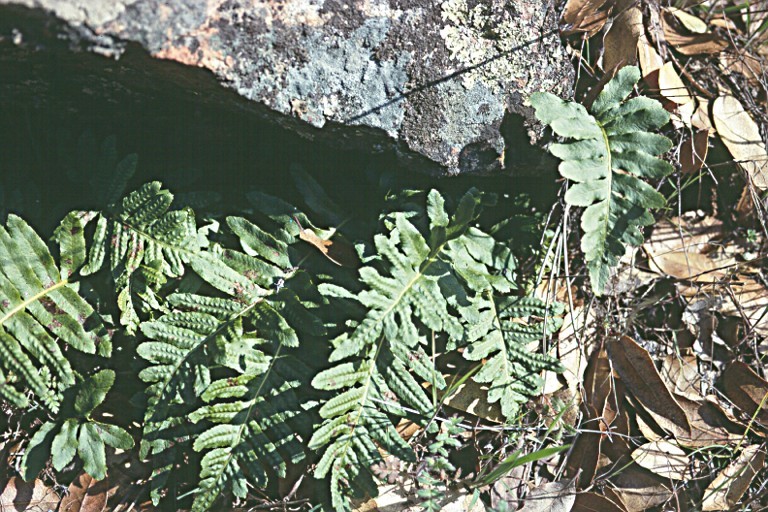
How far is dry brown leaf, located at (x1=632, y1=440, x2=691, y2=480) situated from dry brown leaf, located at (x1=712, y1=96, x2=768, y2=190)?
4.04 feet

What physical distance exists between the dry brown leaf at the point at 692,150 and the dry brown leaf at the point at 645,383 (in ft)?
2.56

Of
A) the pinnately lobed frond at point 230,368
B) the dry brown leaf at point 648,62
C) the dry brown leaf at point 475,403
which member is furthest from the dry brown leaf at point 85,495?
the dry brown leaf at point 648,62

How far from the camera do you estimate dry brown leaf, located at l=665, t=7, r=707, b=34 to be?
124 inches

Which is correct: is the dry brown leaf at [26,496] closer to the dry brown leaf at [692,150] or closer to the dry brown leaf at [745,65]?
the dry brown leaf at [692,150]

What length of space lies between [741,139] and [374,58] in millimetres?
1792

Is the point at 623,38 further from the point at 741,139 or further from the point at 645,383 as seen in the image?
the point at 645,383

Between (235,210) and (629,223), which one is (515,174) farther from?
(235,210)

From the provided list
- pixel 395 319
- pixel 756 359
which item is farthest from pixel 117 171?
pixel 756 359

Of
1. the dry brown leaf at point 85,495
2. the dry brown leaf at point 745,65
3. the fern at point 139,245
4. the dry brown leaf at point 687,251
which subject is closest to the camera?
the fern at point 139,245

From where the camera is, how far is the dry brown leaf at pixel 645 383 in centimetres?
283

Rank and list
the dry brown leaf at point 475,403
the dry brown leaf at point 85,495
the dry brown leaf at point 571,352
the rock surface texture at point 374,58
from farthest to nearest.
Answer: the dry brown leaf at point 571,352 < the dry brown leaf at point 475,403 < the dry brown leaf at point 85,495 < the rock surface texture at point 374,58

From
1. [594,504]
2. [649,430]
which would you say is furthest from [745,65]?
[594,504]

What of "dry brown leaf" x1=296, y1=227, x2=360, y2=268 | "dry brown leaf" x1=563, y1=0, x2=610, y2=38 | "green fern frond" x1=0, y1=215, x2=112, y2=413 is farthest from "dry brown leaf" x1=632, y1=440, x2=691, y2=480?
"green fern frond" x1=0, y1=215, x2=112, y2=413

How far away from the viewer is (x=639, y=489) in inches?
109
